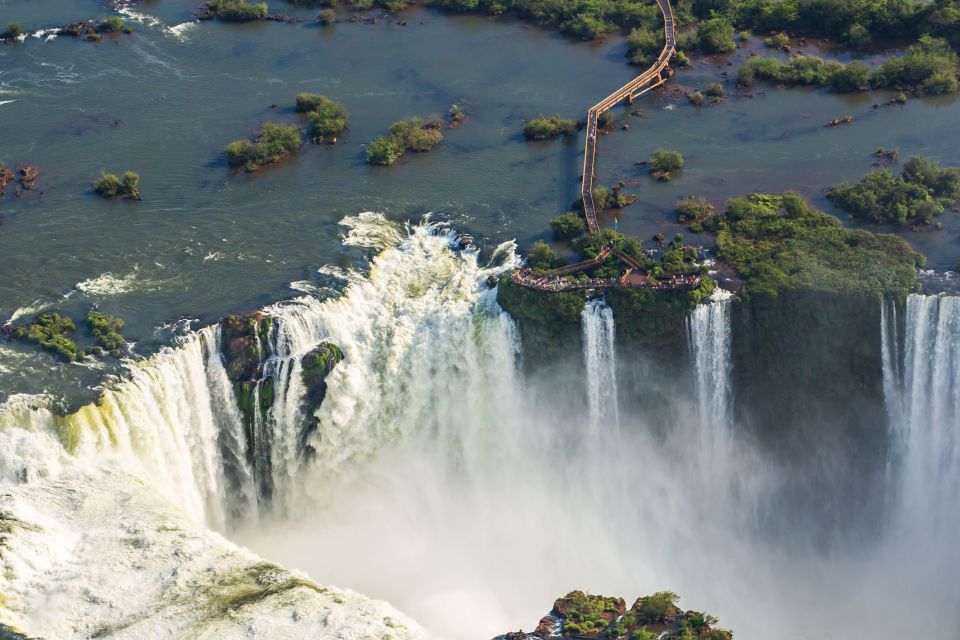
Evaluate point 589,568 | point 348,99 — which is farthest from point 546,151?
point 589,568

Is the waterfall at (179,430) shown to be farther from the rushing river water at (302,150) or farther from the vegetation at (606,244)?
the vegetation at (606,244)

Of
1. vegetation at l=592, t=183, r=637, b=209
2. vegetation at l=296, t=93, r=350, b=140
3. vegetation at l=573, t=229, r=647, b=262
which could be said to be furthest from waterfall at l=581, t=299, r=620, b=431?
vegetation at l=296, t=93, r=350, b=140

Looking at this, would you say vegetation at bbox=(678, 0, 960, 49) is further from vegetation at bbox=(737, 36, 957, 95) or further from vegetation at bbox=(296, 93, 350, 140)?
vegetation at bbox=(296, 93, 350, 140)

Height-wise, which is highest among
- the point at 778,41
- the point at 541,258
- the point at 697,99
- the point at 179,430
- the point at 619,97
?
the point at 778,41

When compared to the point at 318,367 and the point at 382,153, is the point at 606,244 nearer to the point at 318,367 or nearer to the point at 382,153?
the point at 318,367

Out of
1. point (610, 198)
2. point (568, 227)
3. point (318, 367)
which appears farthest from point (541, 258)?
point (318, 367)

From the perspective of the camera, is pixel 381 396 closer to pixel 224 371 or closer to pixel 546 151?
pixel 224 371

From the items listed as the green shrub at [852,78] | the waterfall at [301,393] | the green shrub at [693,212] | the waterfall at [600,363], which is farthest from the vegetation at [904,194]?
the waterfall at [301,393]
